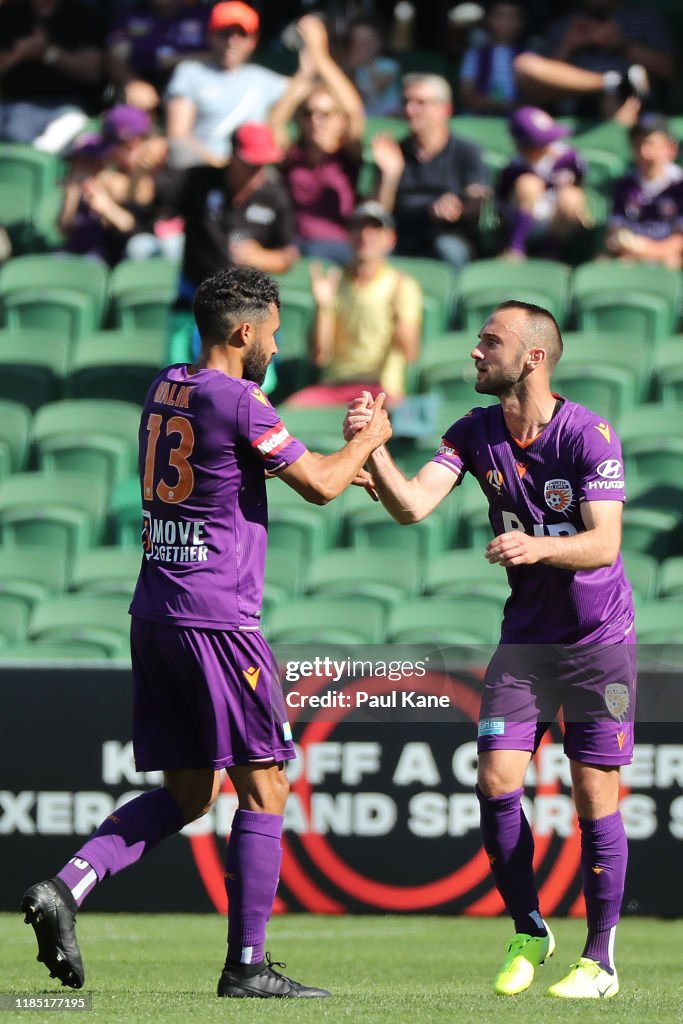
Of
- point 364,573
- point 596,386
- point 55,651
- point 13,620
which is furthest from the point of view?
point 596,386

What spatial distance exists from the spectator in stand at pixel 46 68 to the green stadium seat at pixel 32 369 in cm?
242

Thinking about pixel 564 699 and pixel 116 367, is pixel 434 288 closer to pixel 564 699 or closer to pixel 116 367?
pixel 116 367

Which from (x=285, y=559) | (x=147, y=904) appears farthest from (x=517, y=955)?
(x=285, y=559)

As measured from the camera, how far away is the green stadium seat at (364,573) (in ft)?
29.0

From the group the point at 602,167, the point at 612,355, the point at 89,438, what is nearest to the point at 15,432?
the point at 89,438

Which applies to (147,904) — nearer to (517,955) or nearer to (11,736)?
(11,736)

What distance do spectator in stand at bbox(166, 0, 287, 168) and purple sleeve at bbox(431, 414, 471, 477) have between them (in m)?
6.22

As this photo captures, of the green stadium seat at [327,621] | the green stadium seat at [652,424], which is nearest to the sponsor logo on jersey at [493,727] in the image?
the green stadium seat at [327,621]

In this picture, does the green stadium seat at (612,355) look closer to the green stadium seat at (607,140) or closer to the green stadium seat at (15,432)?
the green stadium seat at (607,140)

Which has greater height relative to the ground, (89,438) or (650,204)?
(650,204)

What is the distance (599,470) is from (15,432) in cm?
608

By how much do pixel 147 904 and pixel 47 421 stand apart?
3857 mm

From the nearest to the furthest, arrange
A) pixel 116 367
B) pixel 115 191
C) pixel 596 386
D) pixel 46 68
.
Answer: pixel 596 386 < pixel 116 367 < pixel 115 191 < pixel 46 68

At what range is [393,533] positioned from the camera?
9320mm
